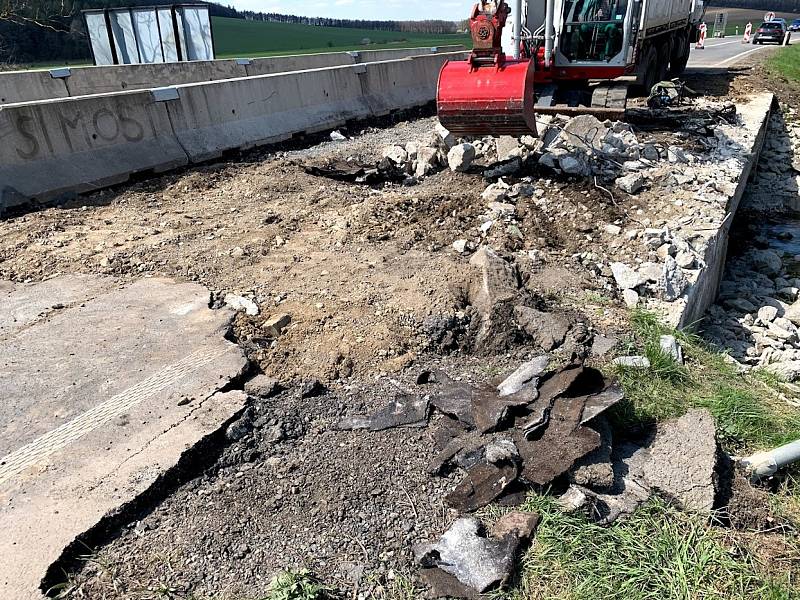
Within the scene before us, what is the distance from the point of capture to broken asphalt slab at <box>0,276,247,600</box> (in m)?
2.96

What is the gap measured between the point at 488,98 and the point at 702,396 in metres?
4.29

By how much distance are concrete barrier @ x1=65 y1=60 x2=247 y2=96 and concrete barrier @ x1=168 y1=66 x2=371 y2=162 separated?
4.47 meters

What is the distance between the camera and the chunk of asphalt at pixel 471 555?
8.79 ft

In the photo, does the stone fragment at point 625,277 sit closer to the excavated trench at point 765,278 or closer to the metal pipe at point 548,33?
the excavated trench at point 765,278

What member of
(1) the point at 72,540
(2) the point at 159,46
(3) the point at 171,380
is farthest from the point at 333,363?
(2) the point at 159,46

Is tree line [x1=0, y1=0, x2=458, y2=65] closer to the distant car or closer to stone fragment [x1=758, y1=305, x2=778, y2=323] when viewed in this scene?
stone fragment [x1=758, y1=305, x2=778, y2=323]

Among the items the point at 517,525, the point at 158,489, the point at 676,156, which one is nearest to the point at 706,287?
the point at 676,156

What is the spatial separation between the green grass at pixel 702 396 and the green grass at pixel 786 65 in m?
20.3

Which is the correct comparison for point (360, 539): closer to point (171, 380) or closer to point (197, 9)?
point (171, 380)

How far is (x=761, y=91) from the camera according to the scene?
1666cm

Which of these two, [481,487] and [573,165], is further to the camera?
[573,165]

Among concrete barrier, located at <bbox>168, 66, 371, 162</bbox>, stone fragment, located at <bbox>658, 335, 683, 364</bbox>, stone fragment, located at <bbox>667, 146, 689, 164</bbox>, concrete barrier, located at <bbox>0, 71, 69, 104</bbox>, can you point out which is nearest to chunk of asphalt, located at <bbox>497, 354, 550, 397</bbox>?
stone fragment, located at <bbox>658, 335, 683, 364</bbox>

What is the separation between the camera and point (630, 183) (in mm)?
7645

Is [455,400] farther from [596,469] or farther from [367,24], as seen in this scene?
[367,24]
